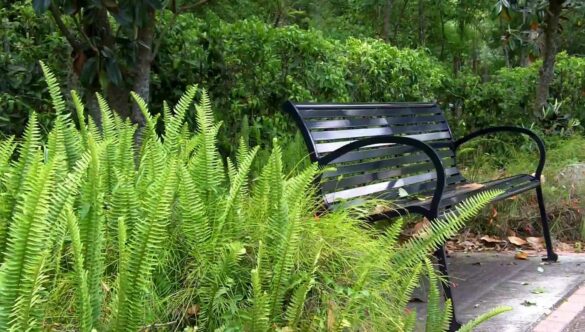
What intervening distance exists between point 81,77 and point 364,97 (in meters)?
3.54

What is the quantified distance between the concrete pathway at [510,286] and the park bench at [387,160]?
0.86ft

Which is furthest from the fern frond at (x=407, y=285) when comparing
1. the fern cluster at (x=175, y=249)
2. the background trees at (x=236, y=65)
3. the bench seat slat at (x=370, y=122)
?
the background trees at (x=236, y=65)

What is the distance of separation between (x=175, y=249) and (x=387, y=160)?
2.25m

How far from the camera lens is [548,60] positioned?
896 centimetres

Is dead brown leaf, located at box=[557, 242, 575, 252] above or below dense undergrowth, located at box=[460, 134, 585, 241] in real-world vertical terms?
below

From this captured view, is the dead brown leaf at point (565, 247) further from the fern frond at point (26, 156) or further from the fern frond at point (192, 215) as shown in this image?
the fern frond at point (26, 156)

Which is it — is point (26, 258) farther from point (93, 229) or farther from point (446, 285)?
point (446, 285)

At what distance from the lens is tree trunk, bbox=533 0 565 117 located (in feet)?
29.5

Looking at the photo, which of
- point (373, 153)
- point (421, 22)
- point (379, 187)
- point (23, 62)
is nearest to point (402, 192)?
point (379, 187)

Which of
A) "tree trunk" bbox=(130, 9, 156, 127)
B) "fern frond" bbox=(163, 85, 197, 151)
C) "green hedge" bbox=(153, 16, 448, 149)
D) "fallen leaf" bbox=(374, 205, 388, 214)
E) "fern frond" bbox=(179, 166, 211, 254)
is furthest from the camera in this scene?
"green hedge" bbox=(153, 16, 448, 149)

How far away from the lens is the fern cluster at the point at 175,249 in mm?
1826

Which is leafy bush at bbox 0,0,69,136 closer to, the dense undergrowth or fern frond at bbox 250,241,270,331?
fern frond at bbox 250,241,270,331

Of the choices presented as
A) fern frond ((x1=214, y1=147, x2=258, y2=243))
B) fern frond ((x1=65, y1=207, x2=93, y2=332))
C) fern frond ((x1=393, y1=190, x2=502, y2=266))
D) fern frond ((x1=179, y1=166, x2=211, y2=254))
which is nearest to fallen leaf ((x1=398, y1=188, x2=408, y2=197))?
fern frond ((x1=393, y1=190, x2=502, y2=266))

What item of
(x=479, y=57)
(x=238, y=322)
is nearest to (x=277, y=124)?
(x=238, y=322)
